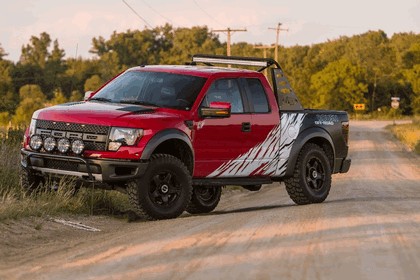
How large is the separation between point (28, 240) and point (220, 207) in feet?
21.8

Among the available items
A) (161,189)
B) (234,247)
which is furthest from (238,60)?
(234,247)

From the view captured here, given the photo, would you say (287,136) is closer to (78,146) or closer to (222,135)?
(222,135)

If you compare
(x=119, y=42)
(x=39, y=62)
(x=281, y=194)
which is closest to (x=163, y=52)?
(x=119, y=42)

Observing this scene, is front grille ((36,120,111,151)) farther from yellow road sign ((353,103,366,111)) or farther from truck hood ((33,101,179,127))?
yellow road sign ((353,103,366,111))

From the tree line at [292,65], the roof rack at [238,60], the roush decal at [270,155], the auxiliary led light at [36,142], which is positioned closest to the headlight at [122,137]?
the auxiliary led light at [36,142]

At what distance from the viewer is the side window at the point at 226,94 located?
45.6ft

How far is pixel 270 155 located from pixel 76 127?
3.43 m

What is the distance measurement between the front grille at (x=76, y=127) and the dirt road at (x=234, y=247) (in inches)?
45.9

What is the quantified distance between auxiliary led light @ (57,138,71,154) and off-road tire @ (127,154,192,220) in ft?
2.94

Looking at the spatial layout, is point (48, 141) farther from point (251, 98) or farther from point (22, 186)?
point (251, 98)

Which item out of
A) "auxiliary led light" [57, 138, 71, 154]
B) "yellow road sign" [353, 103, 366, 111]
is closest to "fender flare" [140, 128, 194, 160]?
"auxiliary led light" [57, 138, 71, 154]

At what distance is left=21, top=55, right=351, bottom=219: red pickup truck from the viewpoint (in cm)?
1255

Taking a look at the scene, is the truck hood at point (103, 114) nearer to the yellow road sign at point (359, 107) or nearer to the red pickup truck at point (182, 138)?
the red pickup truck at point (182, 138)

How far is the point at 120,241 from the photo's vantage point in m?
10.2
